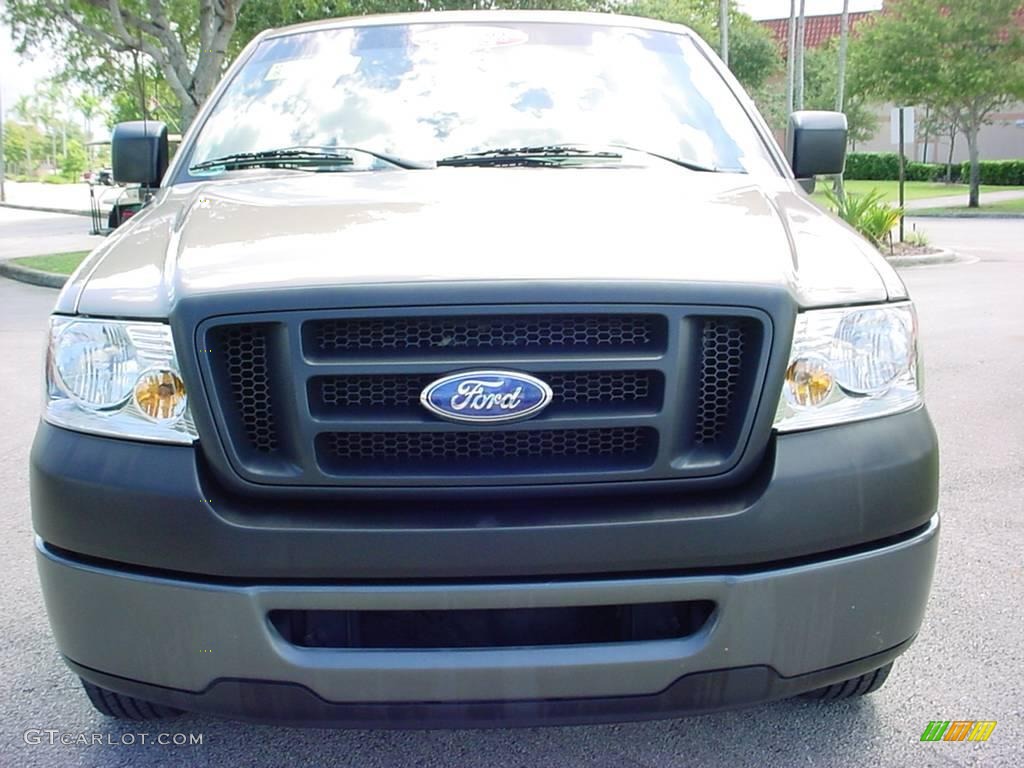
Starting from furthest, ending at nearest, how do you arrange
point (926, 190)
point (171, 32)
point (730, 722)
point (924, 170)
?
point (924, 170)
point (926, 190)
point (171, 32)
point (730, 722)

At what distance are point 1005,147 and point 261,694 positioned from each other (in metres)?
60.5

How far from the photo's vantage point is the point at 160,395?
81.3 inches

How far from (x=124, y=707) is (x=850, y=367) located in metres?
1.79

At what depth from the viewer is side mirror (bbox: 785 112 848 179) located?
3.54 m

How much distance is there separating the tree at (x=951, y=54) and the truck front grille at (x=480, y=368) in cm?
2761

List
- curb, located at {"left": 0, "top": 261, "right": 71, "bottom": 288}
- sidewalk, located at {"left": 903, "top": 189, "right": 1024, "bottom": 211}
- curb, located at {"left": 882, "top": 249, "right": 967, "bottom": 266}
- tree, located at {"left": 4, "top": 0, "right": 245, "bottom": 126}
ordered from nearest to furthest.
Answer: curb, located at {"left": 0, "top": 261, "right": 71, "bottom": 288}, curb, located at {"left": 882, "top": 249, "right": 967, "bottom": 266}, tree, located at {"left": 4, "top": 0, "right": 245, "bottom": 126}, sidewalk, located at {"left": 903, "top": 189, "right": 1024, "bottom": 211}

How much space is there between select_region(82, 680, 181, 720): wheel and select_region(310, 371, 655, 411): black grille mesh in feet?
2.99

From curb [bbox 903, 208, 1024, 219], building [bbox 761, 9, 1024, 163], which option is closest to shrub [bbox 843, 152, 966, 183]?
building [bbox 761, 9, 1024, 163]

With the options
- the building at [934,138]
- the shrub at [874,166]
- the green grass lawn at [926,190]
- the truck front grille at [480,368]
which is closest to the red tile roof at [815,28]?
the building at [934,138]

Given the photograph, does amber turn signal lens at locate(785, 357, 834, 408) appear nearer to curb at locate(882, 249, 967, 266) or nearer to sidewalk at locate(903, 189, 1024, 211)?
curb at locate(882, 249, 967, 266)

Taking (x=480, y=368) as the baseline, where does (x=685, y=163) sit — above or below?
above

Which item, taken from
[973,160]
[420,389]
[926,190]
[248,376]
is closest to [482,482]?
[420,389]

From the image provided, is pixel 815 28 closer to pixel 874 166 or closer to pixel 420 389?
pixel 874 166

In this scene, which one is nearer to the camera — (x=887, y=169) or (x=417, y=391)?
(x=417, y=391)
